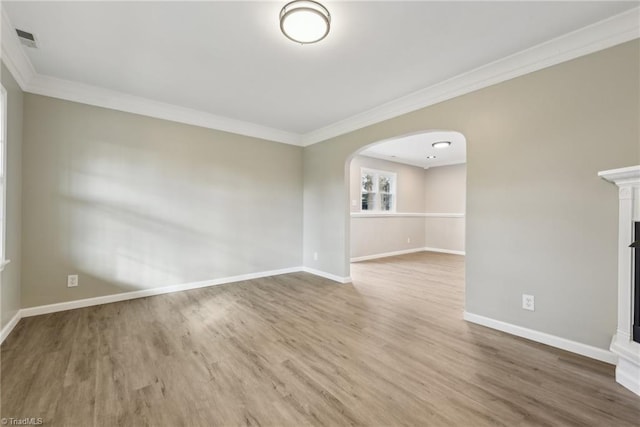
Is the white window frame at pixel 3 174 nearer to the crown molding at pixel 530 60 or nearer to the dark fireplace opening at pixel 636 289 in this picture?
the crown molding at pixel 530 60

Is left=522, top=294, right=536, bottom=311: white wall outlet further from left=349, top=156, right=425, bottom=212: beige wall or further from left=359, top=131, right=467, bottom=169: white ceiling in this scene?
left=349, top=156, right=425, bottom=212: beige wall

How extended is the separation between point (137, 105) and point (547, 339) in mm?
5239

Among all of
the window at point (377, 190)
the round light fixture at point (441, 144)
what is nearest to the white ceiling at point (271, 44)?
the round light fixture at point (441, 144)

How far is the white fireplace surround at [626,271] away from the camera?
5.68ft

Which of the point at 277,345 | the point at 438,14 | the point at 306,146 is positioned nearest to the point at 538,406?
the point at 277,345

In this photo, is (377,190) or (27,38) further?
(377,190)

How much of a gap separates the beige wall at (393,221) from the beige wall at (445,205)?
22cm

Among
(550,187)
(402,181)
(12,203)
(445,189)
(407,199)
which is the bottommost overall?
(12,203)

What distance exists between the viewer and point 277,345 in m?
2.29

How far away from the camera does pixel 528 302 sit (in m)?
2.43

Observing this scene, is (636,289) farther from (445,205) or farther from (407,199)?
(445,205)

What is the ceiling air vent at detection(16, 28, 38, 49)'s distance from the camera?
2186 millimetres

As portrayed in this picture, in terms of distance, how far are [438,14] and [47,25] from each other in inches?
121

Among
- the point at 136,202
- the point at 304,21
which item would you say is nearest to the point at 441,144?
the point at 304,21
